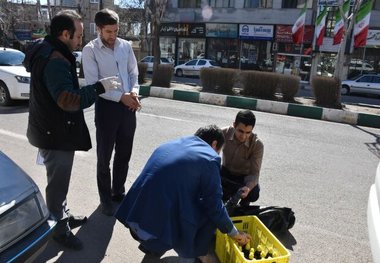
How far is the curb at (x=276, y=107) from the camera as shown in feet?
33.7

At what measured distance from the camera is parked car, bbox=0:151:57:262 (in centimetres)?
213

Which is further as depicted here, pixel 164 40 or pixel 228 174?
pixel 164 40

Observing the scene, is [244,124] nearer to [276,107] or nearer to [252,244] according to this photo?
[252,244]

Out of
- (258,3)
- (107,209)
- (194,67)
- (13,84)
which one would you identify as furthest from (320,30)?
(107,209)

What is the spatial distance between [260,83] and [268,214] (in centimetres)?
1037

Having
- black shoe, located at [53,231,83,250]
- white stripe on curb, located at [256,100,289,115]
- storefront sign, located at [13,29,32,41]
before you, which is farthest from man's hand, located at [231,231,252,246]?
storefront sign, located at [13,29,32,41]

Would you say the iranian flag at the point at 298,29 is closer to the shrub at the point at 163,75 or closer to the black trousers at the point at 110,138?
the shrub at the point at 163,75

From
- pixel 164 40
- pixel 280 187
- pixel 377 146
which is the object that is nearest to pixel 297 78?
pixel 377 146

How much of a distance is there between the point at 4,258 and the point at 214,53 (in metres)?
30.4

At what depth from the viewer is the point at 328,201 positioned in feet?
14.9

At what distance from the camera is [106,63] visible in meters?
3.54

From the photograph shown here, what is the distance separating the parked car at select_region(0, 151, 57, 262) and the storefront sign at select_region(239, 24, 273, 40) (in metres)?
27.9

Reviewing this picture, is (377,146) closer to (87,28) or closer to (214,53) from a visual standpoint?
(214,53)

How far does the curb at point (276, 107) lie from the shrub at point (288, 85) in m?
2.13
